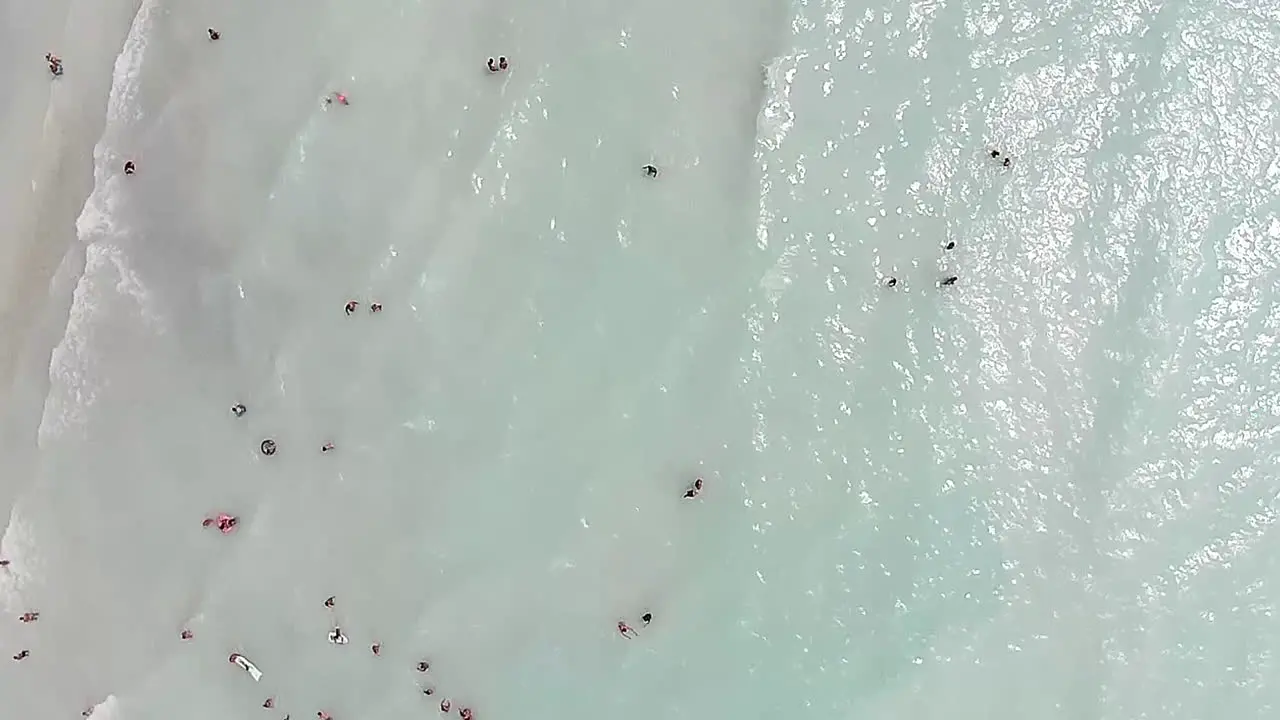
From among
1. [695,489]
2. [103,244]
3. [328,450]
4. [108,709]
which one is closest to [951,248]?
[695,489]

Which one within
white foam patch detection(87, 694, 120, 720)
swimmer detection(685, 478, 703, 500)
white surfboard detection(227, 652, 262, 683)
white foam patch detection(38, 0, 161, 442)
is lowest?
white foam patch detection(87, 694, 120, 720)

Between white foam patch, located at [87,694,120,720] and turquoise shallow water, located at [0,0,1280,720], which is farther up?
turquoise shallow water, located at [0,0,1280,720]

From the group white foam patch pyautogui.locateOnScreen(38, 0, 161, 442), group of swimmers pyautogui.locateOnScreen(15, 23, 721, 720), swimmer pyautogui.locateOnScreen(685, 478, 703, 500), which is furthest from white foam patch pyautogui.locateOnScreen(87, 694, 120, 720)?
swimmer pyautogui.locateOnScreen(685, 478, 703, 500)

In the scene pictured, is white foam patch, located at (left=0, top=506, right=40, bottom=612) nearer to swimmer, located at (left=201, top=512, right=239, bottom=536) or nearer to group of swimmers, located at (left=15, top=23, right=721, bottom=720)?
group of swimmers, located at (left=15, top=23, right=721, bottom=720)

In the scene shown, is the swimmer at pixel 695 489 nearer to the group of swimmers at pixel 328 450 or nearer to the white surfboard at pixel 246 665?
the group of swimmers at pixel 328 450

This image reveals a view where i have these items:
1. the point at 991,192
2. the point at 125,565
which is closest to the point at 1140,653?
the point at 991,192

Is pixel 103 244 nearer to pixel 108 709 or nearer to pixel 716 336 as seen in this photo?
pixel 108 709

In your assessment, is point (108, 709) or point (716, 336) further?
point (108, 709)
